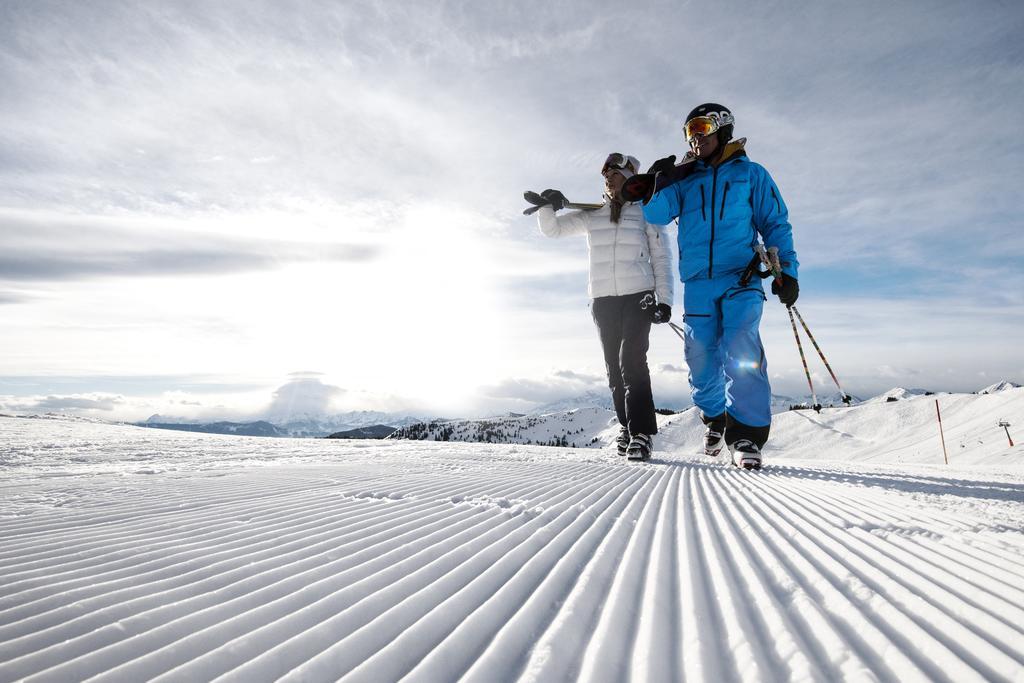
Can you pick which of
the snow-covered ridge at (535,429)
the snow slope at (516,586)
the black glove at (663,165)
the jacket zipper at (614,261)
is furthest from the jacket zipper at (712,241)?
the snow-covered ridge at (535,429)

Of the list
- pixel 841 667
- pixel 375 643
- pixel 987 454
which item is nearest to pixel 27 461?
pixel 375 643

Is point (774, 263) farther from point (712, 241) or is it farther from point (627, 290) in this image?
point (627, 290)

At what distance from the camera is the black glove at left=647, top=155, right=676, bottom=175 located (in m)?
4.20

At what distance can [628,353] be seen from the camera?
4.41 metres

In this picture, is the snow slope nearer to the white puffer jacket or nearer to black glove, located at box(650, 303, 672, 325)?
black glove, located at box(650, 303, 672, 325)

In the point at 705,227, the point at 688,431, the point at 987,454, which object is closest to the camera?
the point at 705,227

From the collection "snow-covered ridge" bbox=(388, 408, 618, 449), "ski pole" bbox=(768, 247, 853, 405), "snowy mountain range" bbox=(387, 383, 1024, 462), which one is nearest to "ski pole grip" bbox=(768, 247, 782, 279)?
"ski pole" bbox=(768, 247, 853, 405)

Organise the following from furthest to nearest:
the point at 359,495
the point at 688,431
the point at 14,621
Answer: the point at 688,431, the point at 359,495, the point at 14,621

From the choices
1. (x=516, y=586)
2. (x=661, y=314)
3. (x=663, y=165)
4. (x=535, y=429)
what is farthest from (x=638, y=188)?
(x=535, y=429)

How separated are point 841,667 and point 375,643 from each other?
0.77 m

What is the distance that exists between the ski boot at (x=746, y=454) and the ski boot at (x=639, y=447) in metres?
0.70

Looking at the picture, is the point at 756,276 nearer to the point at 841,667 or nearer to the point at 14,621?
the point at 841,667

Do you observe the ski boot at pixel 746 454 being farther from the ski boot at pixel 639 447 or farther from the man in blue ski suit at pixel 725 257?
the ski boot at pixel 639 447

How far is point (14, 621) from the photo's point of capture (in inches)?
38.3
